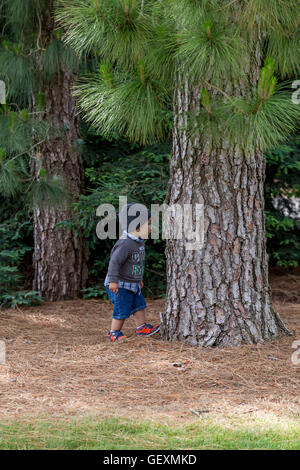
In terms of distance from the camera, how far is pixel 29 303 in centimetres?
635

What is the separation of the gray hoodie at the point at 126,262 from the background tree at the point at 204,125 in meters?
0.31

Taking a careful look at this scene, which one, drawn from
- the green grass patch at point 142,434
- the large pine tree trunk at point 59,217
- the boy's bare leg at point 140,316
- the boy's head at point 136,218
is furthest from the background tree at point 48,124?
the green grass patch at point 142,434

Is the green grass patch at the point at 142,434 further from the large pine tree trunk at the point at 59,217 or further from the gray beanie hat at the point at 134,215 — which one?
the large pine tree trunk at the point at 59,217

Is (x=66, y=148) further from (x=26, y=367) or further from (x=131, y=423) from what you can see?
(x=131, y=423)

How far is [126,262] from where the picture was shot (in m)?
4.63

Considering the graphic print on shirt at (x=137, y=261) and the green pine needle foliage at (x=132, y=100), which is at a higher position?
the green pine needle foliage at (x=132, y=100)

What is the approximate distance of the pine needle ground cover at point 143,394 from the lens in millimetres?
2723

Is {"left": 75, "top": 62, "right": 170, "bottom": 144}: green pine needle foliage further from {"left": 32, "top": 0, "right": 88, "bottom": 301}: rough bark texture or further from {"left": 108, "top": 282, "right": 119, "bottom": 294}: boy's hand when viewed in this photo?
{"left": 32, "top": 0, "right": 88, "bottom": 301}: rough bark texture

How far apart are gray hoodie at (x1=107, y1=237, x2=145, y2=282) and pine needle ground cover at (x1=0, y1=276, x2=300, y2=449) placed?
1.71 feet

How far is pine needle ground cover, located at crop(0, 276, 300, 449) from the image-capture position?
8.93 ft

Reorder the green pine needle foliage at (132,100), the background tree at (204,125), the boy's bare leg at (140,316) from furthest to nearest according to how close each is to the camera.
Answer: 1. the boy's bare leg at (140,316)
2. the green pine needle foliage at (132,100)
3. the background tree at (204,125)
